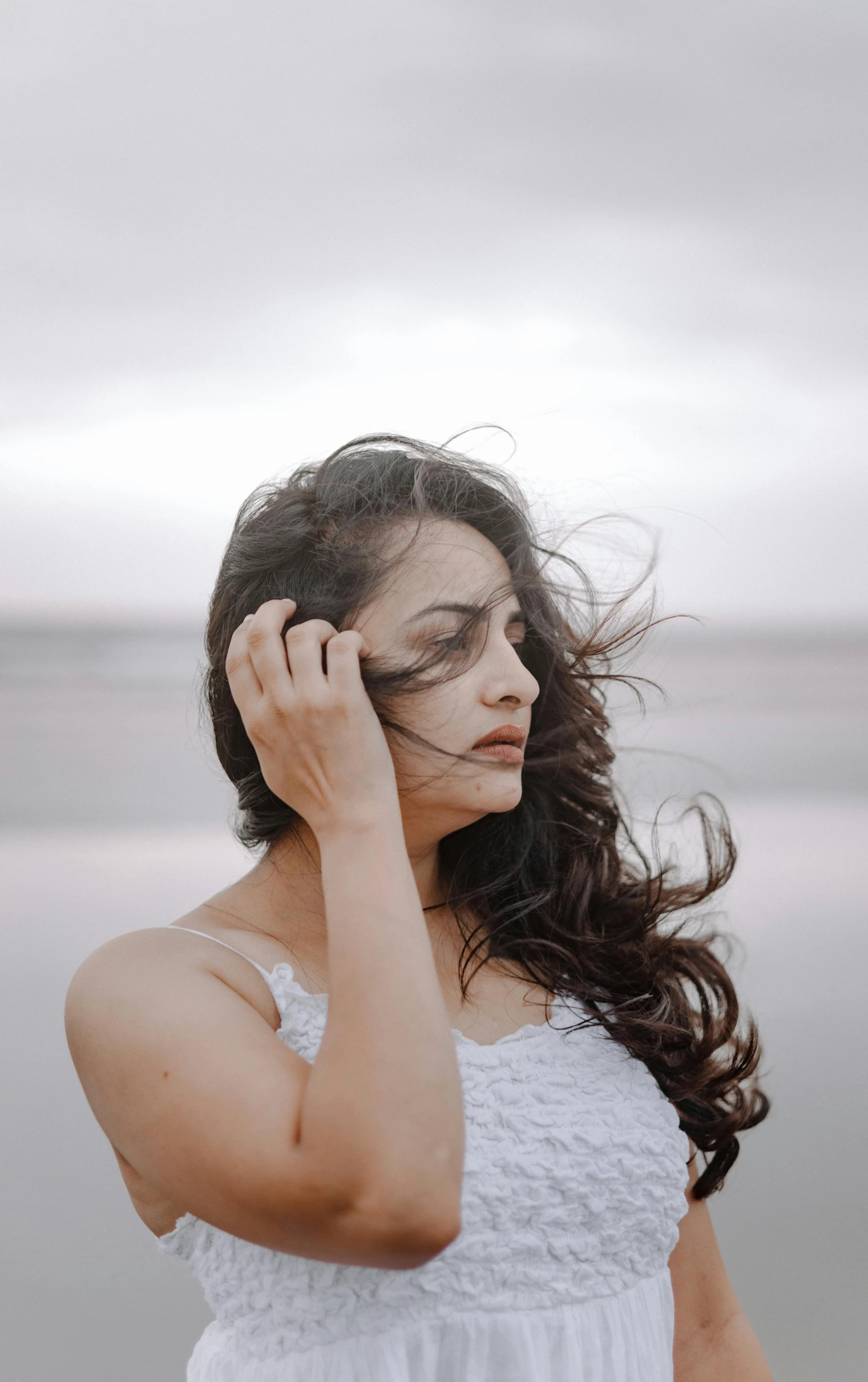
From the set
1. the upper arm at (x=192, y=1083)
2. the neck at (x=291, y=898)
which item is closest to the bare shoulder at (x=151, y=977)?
the upper arm at (x=192, y=1083)

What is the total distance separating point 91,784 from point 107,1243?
2.23m

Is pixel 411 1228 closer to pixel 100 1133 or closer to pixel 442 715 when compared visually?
pixel 442 715

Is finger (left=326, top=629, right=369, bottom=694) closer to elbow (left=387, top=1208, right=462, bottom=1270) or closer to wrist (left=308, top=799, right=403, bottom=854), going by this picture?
wrist (left=308, top=799, right=403, bottom=854)

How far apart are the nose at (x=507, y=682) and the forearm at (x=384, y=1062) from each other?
29 cm

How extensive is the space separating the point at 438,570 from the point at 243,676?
0.88 feet

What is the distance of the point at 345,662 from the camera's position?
110 centimetres

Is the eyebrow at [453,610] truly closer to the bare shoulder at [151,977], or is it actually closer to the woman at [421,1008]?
the woman at [421,1008]

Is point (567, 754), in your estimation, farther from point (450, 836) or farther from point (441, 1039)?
point (441, 1039)

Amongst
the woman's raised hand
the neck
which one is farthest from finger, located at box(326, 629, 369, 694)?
the neck

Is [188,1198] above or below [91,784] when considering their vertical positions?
above

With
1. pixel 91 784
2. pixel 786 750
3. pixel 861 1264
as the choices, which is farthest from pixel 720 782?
→ pixel 91 784

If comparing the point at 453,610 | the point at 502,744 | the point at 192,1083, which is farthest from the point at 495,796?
the point at 192,1083

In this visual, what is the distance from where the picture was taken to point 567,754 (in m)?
1.54

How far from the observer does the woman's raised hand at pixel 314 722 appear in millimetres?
1034
